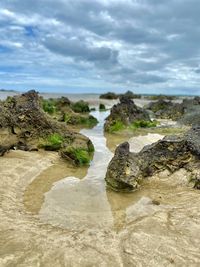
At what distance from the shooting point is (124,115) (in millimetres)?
27141

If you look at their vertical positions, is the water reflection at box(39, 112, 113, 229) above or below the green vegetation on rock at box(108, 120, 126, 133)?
below

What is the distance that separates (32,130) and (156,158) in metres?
6.08

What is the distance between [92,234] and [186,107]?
3569 centimetres

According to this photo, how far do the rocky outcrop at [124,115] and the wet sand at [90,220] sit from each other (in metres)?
12.7

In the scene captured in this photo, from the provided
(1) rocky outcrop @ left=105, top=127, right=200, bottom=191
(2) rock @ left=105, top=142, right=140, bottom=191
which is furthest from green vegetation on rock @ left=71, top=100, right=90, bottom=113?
(2) rock @ left=105, top=142, right=140, bottom=191

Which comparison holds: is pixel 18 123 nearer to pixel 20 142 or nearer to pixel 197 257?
pixel 20 142

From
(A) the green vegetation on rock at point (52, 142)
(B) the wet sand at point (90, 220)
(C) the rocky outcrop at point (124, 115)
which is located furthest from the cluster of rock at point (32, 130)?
(C) the rocky outcrop at point (124, 115)

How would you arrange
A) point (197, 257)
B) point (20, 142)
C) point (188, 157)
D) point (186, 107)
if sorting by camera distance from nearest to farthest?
point (197, 257), point (188, 157), point (20, 142), point (186, 107)

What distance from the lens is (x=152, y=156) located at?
11727mm

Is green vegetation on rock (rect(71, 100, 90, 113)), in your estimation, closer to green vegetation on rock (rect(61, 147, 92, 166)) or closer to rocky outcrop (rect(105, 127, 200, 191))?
green vegetation on rock (rect(61, 147, 92, 166))

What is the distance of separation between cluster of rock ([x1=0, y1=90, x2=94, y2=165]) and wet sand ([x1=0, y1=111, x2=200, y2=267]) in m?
2.19

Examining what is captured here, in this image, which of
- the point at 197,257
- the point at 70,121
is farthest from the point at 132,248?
the point at 70,121

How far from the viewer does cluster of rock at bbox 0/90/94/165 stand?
14.5m

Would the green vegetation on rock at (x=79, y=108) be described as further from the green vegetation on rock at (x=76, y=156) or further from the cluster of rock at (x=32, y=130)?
the green vegetation on rock at (x=76, y=156)
